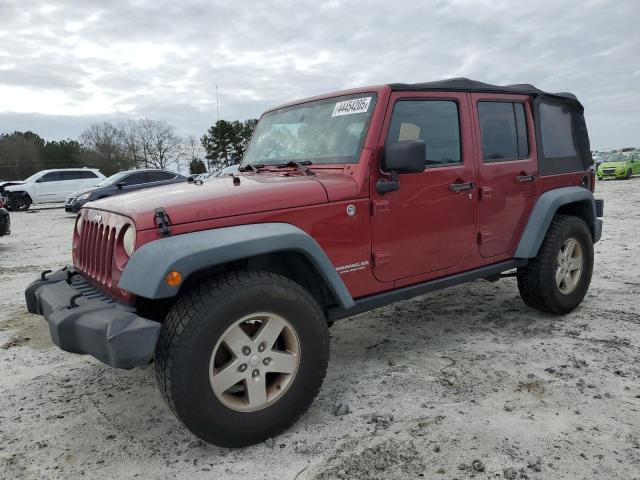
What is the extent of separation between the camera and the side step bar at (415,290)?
303 centimetres

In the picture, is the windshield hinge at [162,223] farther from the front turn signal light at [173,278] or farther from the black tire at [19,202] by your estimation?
the black tire at [19,202]

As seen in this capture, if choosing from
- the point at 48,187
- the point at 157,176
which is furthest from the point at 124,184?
the point at 48,187

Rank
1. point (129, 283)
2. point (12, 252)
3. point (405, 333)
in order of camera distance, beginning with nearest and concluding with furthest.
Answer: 1. point (129, 283)
2. point (405, 333)
3. point (12, 252)

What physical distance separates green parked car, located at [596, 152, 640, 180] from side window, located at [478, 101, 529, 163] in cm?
2510

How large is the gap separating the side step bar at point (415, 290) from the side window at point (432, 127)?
0.84 meters

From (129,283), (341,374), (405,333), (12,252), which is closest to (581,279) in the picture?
(405,333)

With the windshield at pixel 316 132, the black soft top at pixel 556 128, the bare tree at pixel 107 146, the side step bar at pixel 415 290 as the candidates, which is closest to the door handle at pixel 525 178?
the black soft top at pixel 556 128

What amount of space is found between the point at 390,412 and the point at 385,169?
1.46m

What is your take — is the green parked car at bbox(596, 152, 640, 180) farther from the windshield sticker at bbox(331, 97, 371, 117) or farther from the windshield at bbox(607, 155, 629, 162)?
the windshield sticker at bbox(331, 97, 371, 117)

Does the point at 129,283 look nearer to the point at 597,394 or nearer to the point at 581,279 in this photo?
the point at 597,394

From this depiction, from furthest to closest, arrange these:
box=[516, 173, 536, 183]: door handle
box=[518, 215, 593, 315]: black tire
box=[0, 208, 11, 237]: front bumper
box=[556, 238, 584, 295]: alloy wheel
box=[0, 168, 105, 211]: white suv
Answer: box=[0, 168, 105, 211]: white suv < box=[0, 208, 11, 237]: front bumper < box=[556, 238, 584, 295]: alloy wheel < box=[518, 215, 593, 315]: black tire < box=[516, 173, 536, 183]: door handle

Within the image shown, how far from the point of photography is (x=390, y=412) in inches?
113

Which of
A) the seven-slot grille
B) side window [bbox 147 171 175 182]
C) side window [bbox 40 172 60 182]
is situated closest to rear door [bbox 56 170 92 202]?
side window [bbox 40 172 60 182]

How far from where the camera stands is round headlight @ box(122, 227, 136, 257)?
8.02 ft
